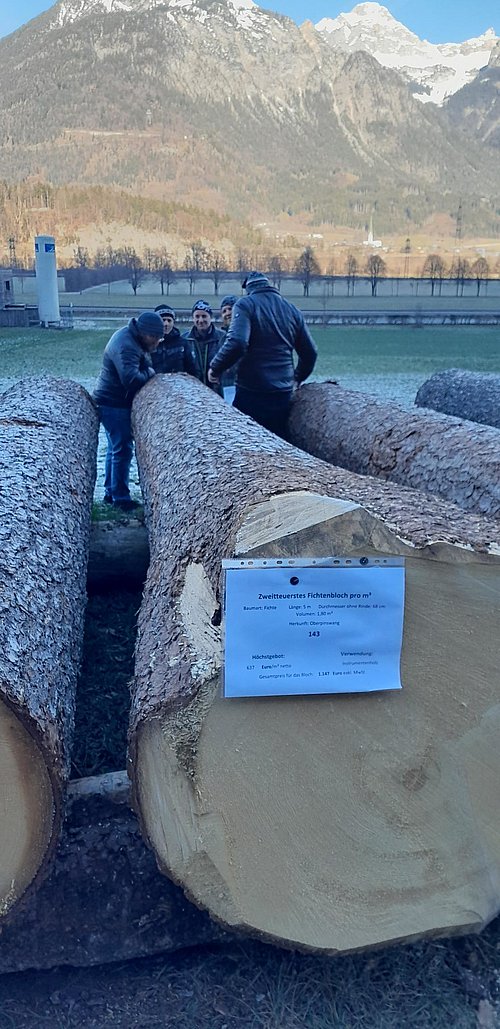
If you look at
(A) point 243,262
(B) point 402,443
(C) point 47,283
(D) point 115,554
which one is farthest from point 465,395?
(A) point 243,262

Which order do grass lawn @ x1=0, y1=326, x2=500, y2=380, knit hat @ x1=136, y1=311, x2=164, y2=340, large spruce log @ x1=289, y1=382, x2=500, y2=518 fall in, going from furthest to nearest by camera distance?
1. grass lawn @ x1=0, y1=326, x2=500, y2=380
2. knit hat @ x1=136, y1=311, x2=164, y2=340
3. large spruce log @ x1=289, y1=382, x2=500, y2=518

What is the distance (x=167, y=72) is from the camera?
18412 centimetres

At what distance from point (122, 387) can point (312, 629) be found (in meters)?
4.30

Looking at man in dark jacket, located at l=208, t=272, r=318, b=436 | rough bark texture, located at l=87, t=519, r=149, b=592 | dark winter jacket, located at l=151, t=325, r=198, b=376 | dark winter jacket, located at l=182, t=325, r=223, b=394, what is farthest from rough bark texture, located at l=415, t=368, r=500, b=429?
rough bark texture, located at l=87, t=519, r=149, b=592

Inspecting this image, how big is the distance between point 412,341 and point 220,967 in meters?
23.4

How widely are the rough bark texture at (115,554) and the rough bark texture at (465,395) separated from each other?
3111mm

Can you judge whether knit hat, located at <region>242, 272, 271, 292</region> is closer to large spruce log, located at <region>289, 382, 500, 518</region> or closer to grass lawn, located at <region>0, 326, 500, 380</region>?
large spruce log, located at <region>289, 382, 500, 518</region>

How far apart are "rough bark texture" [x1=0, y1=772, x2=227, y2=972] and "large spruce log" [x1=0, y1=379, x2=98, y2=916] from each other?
0.78 feet

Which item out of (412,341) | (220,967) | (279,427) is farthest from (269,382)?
(412,341)

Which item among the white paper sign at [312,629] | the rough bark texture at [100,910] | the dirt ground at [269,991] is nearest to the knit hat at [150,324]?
the rough bark texture at [100,910]

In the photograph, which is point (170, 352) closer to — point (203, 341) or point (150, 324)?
point (203, 341)

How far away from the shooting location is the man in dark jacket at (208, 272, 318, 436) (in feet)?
17.7

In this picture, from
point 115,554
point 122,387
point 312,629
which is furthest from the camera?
point 122,387

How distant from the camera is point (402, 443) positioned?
4539 millimetres
